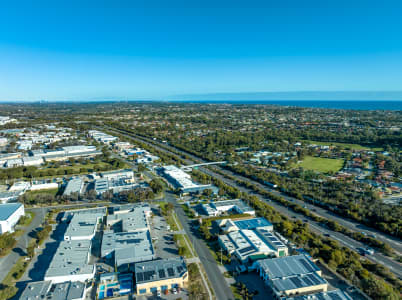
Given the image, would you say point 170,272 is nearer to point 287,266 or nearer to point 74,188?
point 287,266

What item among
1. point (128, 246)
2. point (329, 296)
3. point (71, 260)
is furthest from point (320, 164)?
point (71, 260)

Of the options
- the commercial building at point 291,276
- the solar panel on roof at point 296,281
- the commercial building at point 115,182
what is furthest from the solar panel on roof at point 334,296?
the commercial building at point 115,182

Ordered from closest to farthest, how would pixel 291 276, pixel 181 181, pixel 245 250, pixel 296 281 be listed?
1. pixel 296 281
2. pixel 291 276
3. pixel 245 250
4. pixel 181 181

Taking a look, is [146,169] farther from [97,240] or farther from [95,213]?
[97,240]

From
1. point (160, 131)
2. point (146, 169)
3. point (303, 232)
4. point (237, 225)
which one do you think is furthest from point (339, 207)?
point (160, 131)

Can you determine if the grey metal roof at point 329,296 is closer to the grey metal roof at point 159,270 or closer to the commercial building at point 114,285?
the grey metal roof at point 159,270

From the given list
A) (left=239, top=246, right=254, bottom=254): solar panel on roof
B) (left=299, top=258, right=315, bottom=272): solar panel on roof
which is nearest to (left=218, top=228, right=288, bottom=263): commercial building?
(left=239, top=246, right=254, bottom=254): solar panel on roof
